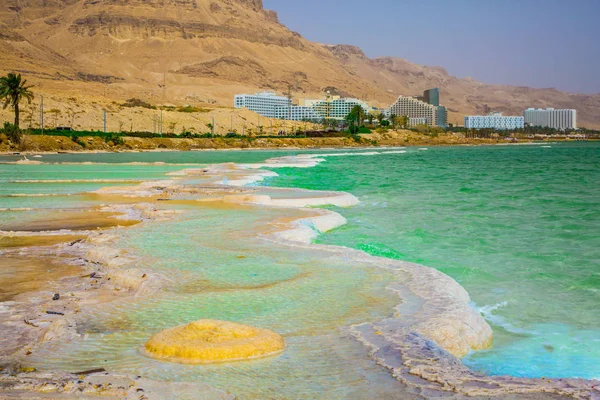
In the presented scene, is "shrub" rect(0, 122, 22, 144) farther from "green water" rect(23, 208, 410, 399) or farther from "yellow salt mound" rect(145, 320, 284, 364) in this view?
"yellow salt mound" rect(145, 320, 284, 364)

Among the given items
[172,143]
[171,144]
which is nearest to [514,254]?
[171,144]

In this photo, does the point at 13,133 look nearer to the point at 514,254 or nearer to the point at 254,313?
the point at 514,254

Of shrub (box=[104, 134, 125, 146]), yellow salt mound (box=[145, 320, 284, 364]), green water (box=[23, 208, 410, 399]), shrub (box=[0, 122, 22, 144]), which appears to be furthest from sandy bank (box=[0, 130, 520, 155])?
yellow salt mound (box=[145, 320, 284, 364])

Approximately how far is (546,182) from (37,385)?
141 ft

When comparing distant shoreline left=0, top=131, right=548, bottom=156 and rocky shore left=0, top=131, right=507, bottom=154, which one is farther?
A: rocky shore left=0, top=131, right=507, bottom=154

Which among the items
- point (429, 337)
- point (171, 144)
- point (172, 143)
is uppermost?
point (172, 143)

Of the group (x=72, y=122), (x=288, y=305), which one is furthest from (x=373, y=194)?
(x=72, y=122)

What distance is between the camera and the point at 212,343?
704cm

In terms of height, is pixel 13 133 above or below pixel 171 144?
above

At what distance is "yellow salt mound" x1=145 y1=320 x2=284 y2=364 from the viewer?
690 cm

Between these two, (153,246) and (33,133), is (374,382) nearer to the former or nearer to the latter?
(153,246)

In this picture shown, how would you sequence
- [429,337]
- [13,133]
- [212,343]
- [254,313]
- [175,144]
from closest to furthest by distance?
[212,343], [429,337], [254,313], [13,133], [175,144]

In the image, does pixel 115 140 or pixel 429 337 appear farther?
pixel 115 140

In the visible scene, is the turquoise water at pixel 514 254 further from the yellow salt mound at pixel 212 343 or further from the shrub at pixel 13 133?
the shrub at pixel 13 133
